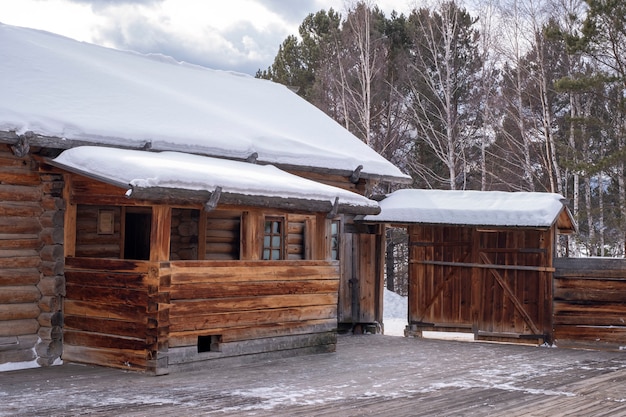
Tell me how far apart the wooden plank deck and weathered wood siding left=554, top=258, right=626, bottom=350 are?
125 cm

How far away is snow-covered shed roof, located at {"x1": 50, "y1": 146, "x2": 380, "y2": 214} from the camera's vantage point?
35.4ft

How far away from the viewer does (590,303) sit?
607 inches

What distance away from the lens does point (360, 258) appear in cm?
1792

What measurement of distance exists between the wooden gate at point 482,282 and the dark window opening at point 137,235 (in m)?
5.16

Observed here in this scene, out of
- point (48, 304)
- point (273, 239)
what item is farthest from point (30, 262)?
point (273, 239)

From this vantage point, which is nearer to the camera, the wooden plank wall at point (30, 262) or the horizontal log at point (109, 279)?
the horizontal log at point (109, 279)

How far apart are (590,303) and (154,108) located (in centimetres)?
817

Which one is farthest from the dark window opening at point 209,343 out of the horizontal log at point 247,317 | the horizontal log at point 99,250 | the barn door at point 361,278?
the barn door at point 361,278

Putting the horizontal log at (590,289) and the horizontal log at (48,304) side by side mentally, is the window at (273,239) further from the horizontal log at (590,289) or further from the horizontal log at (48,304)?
the horizontal log at (590,289)

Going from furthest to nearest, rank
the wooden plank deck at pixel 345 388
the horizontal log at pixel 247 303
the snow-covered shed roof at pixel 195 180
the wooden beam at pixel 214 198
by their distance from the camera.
→ the horizontal log at pixel 247 303
the wooden beam at pixel 214 198
the snow-covered shed roof at pixel 195 180
the wooden plank deck at pixel 345 388

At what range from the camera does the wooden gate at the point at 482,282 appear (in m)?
15.8

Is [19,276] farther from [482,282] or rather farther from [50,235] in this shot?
[482,282]

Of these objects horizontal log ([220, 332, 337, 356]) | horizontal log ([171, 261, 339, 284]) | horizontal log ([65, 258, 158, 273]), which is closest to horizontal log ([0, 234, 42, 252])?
horizontal log ([65, 258, 158, 273])

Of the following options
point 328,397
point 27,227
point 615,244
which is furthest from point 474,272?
point 615,244
